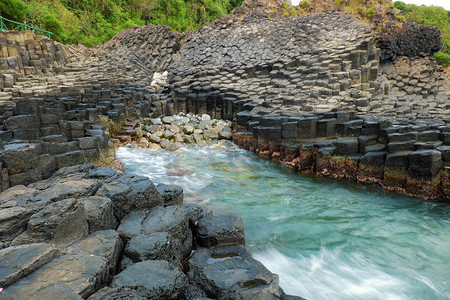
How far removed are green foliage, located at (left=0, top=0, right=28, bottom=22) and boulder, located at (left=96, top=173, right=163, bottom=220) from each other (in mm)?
21751

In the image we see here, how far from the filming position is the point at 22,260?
2.57 metres

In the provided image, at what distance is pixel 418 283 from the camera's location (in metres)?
4.46

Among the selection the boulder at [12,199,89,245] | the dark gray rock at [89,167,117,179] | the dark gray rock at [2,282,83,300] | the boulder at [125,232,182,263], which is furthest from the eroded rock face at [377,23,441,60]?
the dark gray rock at [2,282,83,300]

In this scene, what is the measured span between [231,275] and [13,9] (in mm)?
24624

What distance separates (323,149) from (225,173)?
317 cm

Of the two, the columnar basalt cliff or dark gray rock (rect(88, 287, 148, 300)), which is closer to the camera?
dark gray rock (rect(88, 287, 148, 300))

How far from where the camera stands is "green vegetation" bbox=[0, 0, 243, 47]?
22203 mm

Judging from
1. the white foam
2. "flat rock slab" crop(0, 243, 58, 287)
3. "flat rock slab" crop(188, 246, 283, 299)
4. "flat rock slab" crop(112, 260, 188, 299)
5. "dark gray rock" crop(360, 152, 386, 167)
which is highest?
"flat rock slab" crop(0, 243, 58, 287)

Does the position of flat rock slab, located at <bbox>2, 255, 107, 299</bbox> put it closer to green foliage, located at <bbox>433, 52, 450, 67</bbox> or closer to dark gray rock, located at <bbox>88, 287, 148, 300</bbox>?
dark gray rock, located at <bbox>88, 287, 148, 300</bbox>

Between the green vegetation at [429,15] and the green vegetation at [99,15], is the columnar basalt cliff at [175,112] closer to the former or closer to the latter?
the green vegetation at [99,15]

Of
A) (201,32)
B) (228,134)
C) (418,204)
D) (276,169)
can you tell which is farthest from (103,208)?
(201,32)

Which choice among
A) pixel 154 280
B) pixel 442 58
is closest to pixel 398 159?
pixel 154 280

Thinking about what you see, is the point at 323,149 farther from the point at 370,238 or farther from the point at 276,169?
the point at 370,238

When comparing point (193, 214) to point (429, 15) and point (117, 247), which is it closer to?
point (117, 247)
